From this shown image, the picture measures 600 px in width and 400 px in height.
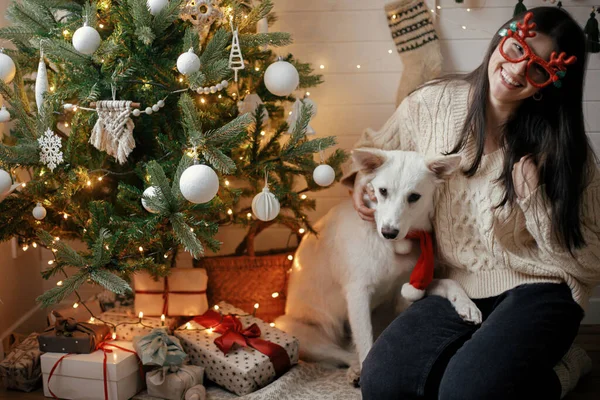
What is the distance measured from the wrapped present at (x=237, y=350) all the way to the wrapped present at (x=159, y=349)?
3.9 inches

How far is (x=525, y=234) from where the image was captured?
188 centimetres

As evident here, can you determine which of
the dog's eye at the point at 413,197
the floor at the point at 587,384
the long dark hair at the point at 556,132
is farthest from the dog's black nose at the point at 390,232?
the floor at the point at 587,384

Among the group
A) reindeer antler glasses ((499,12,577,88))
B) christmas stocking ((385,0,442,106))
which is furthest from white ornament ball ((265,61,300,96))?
christmas stocking ((385,0,442,106))

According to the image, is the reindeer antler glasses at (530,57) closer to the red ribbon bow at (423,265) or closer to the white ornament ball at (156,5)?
the red ribbon bow at (423,265)

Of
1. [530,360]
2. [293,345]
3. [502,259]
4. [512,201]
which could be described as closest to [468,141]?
[512,201]

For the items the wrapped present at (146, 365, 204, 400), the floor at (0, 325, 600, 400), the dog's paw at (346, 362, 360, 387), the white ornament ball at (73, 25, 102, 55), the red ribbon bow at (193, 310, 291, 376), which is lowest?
the floor at (0, 325, 600, 400)

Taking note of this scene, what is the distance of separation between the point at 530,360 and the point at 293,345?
2.85ft

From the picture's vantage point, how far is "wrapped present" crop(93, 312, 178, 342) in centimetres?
214

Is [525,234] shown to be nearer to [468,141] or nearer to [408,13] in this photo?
[468,141]

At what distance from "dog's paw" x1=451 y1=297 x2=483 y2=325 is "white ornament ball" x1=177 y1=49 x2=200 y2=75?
1.04m

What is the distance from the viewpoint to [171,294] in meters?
2.27

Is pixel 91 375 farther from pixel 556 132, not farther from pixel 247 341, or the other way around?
pixel 556 132

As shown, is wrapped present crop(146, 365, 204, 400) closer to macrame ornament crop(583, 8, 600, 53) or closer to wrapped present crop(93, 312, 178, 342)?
wrapped present crop(93, 312, 178, 342)

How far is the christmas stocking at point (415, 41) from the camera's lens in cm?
245
